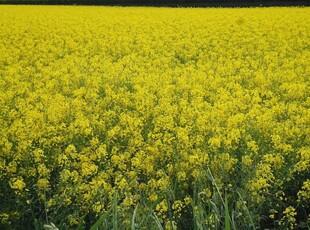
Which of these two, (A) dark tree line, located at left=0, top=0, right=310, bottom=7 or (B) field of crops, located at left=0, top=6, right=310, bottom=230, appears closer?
(B) field of crops, located at left=0, top=6, right=310, bottom=230

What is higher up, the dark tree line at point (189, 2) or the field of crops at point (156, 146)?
the field of crops at point (156, 146)

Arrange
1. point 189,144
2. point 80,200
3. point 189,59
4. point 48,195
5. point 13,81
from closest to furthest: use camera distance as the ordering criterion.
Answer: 1. point 80,200
2. point 48,195
3. point 189,144
4. point 13,81
5. point 189,59

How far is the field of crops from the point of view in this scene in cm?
369

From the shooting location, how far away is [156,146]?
15.0ft

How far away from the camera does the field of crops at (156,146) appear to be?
12.1 ft

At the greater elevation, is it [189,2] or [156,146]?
[156,146]

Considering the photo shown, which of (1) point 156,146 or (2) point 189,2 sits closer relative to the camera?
(1) point 156,146

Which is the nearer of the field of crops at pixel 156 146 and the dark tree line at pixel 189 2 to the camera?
the field of crops at pixel 156 146

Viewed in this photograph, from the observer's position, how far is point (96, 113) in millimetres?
5672

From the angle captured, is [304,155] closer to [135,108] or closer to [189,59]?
[135,108]

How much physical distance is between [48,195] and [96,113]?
5.48ft

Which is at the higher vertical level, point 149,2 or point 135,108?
point 135,108

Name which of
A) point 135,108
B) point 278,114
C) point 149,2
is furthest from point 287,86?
point 149,2

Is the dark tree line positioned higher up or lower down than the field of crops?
lower down
